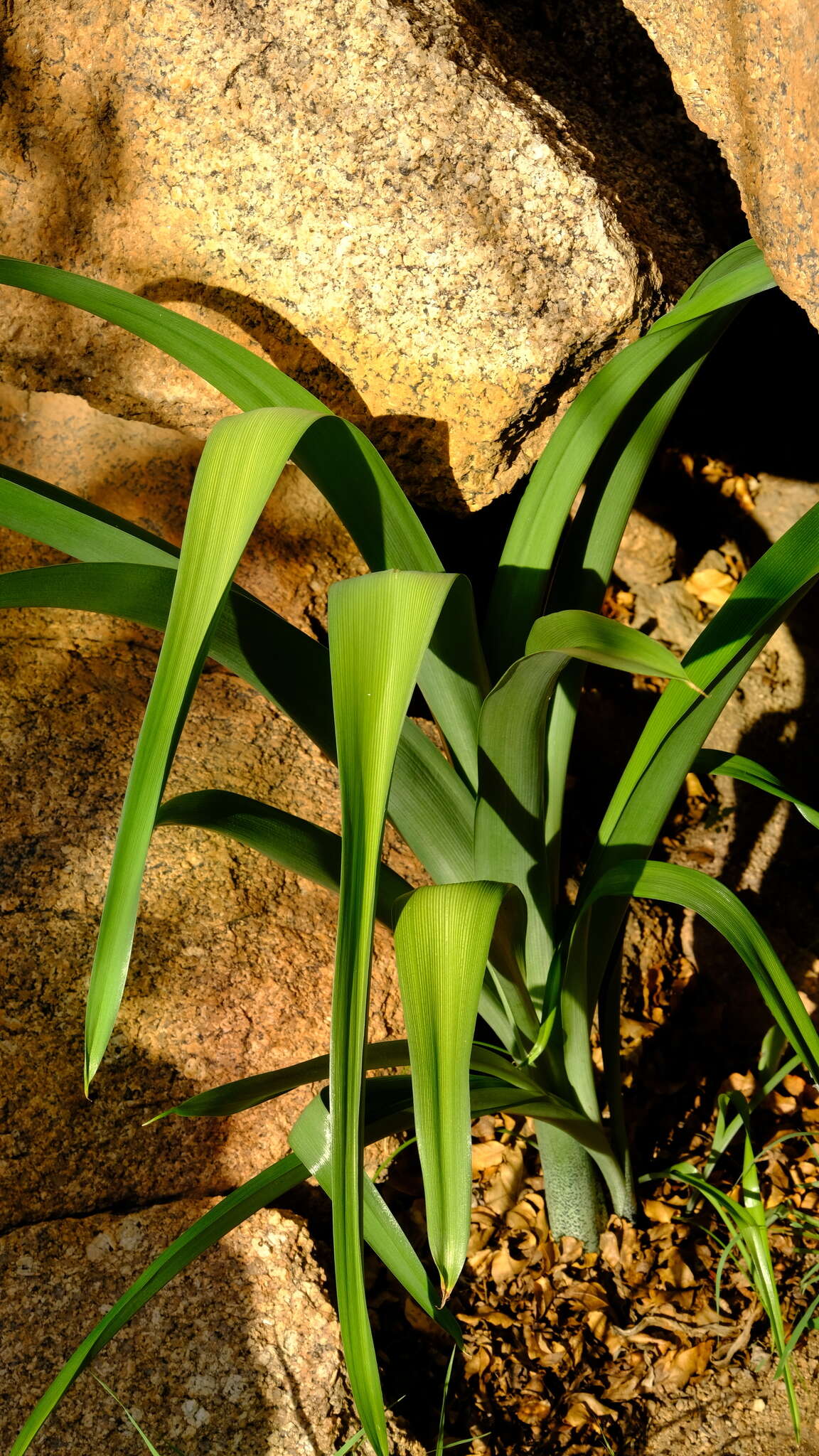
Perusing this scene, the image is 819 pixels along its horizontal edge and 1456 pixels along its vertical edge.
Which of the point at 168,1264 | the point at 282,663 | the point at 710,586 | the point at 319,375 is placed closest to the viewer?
the point at 168,1264

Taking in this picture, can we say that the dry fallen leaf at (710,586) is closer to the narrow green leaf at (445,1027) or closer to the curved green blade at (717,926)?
the curved green blade at (717,926)

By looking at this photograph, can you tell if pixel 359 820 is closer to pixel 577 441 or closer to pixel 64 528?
pixel 64 528

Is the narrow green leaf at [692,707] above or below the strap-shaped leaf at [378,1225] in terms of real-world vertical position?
above

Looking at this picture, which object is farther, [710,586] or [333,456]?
[710,586]

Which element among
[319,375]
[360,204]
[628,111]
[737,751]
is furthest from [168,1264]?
[628,111]

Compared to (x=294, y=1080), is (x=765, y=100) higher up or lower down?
higher up

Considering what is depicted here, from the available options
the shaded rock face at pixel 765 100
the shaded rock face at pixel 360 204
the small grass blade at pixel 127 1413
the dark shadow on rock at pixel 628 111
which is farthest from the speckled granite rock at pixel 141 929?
the shaded rock face at pixel 765 100

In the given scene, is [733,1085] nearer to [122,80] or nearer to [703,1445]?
[703,1445]
